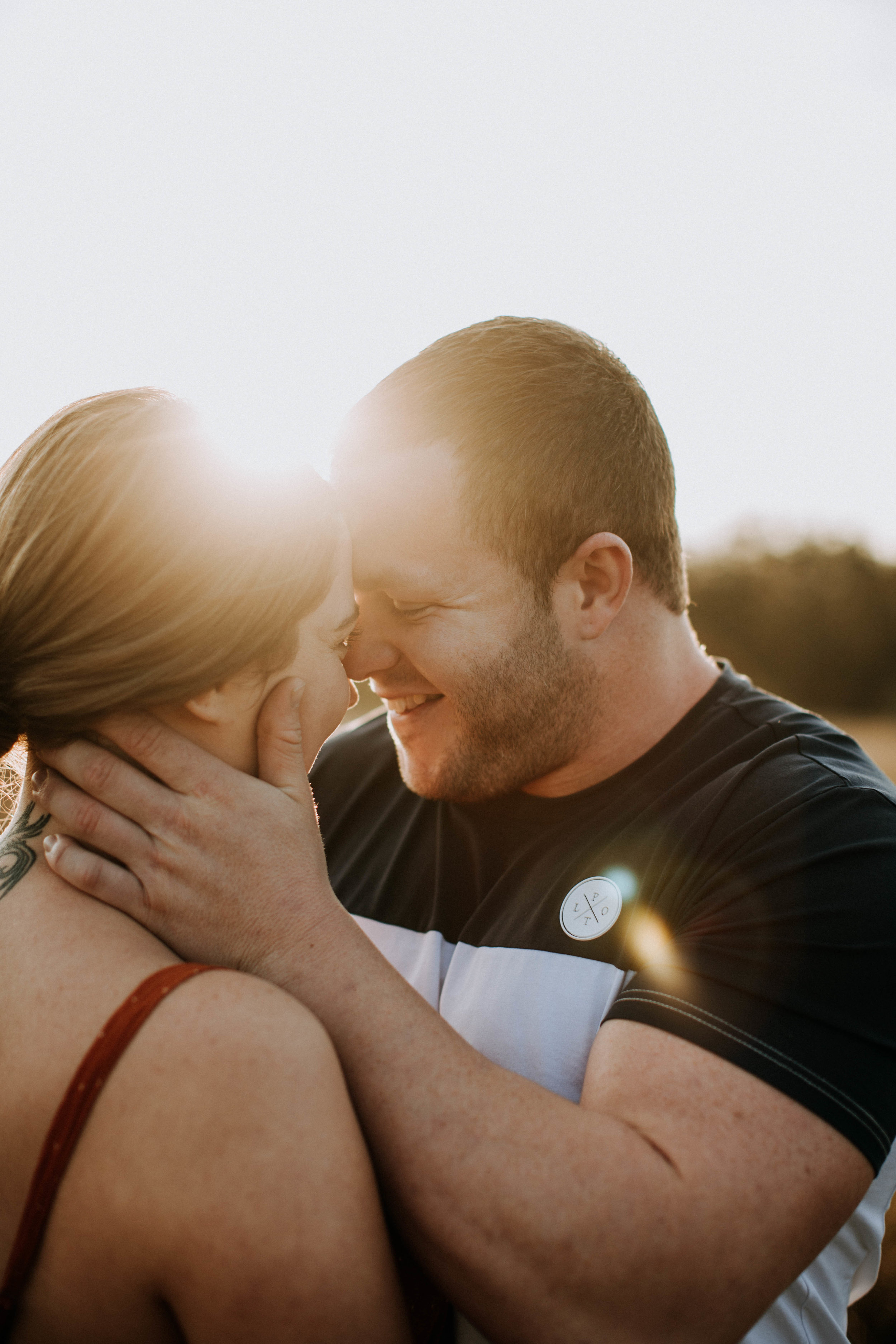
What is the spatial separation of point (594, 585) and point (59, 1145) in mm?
2143

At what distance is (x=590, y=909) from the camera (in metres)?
2.28

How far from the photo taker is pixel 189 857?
1.83 metres

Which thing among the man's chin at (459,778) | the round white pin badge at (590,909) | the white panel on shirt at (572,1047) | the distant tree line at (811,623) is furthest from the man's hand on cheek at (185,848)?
the distant tree line at (811,623)

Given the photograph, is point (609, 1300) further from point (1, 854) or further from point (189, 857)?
point (1, 854)

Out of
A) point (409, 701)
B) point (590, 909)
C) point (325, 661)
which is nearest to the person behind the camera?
A: point (325, 661)

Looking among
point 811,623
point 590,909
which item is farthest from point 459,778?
point 811,623

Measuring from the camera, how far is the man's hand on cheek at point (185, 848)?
1781 mm

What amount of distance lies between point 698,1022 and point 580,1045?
43 cm

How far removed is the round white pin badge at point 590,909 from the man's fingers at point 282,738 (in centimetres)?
81

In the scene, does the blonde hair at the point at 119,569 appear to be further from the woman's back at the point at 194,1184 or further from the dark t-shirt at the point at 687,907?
the dark t-shirt at the point at 687,907

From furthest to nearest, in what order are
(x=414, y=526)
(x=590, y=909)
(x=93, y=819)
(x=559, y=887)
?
(x=414, y=526), (x=559, y=887), (x=590, y=909), (x=93, y=819)

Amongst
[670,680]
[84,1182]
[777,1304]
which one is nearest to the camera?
[84,1182]

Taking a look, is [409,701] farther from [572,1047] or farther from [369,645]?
[572,1047]

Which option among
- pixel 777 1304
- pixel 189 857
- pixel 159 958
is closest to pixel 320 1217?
pixel 159 958
